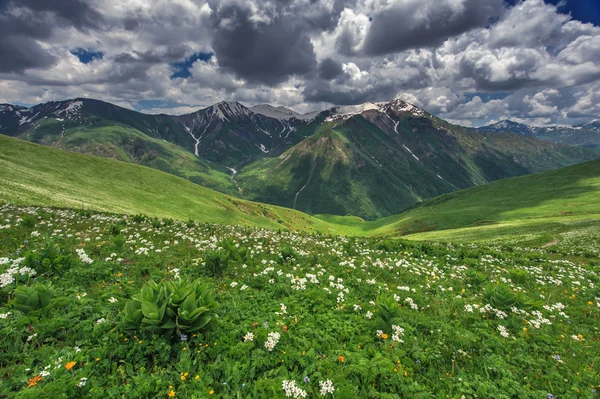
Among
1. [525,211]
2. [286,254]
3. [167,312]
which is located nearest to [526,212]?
[525,211]

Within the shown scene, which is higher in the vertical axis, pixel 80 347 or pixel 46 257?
pixel 46 257

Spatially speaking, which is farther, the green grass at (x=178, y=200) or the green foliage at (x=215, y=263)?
the green grass at (x=178, y=200)

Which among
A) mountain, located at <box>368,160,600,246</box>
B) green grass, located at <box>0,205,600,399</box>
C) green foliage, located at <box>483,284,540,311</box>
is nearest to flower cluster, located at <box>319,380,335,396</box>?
Result: green grass, located at <box>0,205,600,399</box>

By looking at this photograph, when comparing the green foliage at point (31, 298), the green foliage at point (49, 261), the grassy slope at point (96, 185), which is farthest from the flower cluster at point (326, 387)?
the grassy slope at point (96, 185)

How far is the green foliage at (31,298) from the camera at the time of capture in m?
7.07

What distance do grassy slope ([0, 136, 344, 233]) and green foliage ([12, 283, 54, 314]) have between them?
35.8 meters

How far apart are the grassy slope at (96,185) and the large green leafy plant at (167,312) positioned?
38258 millimetres

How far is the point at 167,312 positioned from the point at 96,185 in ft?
223

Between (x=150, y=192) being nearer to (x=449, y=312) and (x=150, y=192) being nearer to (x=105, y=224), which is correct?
(x=105, y=224)

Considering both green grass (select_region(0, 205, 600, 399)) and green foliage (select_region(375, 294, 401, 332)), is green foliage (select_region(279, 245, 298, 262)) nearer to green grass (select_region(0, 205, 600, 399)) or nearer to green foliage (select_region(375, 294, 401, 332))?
green grass (select_region(0, 205, 600, 399))

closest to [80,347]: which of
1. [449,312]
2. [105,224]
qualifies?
[449,312]

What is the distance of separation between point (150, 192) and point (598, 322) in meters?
78.8

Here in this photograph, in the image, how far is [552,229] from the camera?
182 feet

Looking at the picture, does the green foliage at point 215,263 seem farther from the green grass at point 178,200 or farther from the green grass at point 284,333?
the green grass at point 178,200
